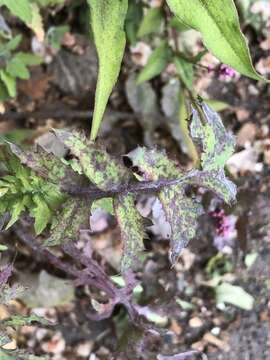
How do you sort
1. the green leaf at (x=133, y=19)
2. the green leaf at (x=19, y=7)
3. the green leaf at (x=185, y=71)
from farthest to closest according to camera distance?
1. the green leaf at (x=133, y=19)
2. the green leaf at (x=185, y=71)
3. the green leaf at (x=19, y=7)

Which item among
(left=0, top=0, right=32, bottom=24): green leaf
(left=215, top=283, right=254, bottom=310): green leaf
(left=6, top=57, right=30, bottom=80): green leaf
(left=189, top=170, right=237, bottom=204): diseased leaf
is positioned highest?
(left=0, top=0, right=32, bottom=24): green leaf

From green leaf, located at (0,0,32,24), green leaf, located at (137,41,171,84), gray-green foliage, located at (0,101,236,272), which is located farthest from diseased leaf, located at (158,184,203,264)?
green leaf, located at (137,41,171,84)

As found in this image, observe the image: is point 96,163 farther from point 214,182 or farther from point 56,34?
point 56,34

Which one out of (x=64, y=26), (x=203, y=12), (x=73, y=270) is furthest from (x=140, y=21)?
(x=203, y=12)

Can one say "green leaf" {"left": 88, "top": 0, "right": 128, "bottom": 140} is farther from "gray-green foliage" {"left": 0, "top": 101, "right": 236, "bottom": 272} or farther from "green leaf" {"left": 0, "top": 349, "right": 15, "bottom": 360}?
"green leaf" {"left": 0, "top": 349, "right": 15, "bottom": 360}

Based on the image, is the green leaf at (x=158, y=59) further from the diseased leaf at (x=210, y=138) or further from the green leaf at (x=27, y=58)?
the diseased leaf at (x=210, y=138)

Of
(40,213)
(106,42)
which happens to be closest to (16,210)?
(40,213)

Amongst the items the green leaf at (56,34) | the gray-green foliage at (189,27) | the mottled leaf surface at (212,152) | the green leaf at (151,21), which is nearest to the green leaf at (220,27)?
the gray-green foliage at (189,27)
